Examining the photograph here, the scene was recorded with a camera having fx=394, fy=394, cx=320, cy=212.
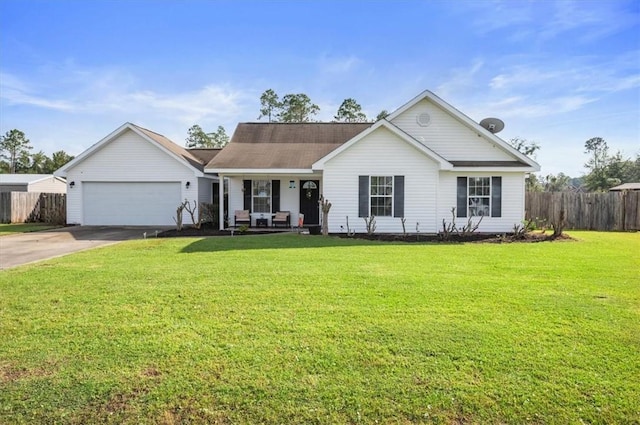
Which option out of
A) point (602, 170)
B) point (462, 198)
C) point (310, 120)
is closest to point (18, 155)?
point (310, 120)

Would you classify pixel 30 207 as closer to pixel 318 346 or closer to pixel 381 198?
pixel 381 198

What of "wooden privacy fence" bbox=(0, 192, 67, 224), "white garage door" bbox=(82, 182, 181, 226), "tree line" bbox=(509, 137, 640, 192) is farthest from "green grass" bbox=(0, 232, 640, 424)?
"tree line" bbox=(509, 137, 640, 192)

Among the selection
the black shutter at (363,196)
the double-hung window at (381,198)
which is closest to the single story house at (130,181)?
the black shutter at (363,196)

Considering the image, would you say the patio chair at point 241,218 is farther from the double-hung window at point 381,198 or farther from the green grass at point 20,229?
the green grass at point 20,229

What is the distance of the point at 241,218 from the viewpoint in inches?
694

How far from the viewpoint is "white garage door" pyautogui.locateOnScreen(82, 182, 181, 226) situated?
19.7m

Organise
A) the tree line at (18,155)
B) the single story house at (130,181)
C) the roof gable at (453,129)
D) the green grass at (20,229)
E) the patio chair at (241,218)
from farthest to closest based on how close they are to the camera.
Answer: the tree line at (18,155) → the single story house at (130,181) → the patio chair at (241,218) → the green grass at (20,229) → the roof gable at (453,129)

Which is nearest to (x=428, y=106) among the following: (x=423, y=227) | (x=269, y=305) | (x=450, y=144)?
(x=450, y=144)

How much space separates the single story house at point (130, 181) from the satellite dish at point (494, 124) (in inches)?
542

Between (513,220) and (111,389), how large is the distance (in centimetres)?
1639

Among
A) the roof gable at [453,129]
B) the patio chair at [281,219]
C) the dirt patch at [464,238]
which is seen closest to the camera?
the dirt patch at [464,238]

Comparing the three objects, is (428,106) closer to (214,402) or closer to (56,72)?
(214,402)

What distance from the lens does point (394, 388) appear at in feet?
11.4

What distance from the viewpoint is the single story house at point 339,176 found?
51.3 ft
